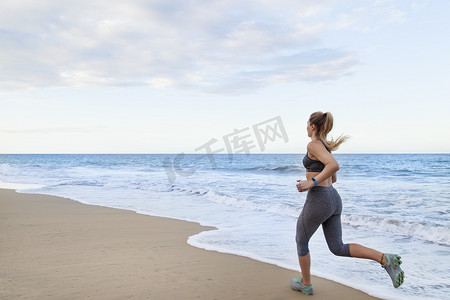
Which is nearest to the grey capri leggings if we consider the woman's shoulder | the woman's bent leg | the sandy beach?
the woman's bent leg

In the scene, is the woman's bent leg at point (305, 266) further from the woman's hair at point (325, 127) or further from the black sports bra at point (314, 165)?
the woman's hair at point (325, 127)

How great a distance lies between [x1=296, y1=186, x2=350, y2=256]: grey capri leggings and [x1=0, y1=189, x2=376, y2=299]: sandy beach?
1.71ft

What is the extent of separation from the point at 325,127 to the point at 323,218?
795 millimetres

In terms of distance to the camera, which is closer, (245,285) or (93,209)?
(245,285)

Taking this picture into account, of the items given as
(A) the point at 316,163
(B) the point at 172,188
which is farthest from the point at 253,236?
(B) the point at 172,188

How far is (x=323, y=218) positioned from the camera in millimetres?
3066

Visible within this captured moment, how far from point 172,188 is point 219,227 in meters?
7.87

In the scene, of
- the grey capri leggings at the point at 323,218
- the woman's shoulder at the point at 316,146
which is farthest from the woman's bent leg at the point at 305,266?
the woman's shoulder at the point at 316,146

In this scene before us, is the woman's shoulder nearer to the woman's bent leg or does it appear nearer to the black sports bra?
the black sports bra

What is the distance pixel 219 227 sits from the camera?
22.7 ft

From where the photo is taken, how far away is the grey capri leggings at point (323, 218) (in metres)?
3.05

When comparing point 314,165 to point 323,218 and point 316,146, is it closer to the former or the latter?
point 316,146

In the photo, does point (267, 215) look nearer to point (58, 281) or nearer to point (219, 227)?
point (219, 227)

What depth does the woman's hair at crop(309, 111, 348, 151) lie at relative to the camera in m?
3.08
